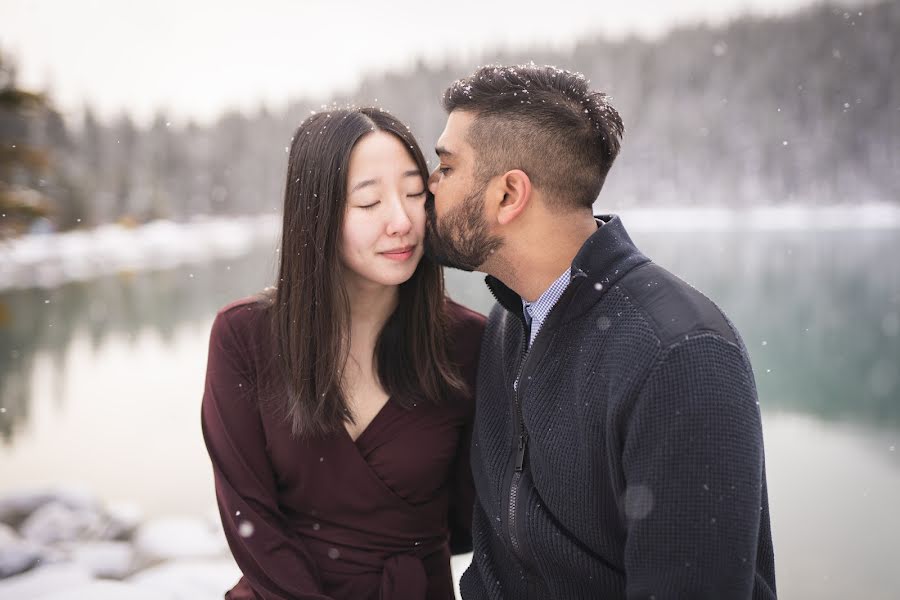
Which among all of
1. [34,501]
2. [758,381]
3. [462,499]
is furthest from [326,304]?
[758,381]

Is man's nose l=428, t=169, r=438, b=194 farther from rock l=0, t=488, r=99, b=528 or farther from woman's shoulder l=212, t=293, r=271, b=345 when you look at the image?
rock l=0, t=488, r=99, b=528

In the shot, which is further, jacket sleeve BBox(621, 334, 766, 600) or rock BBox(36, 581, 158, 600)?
rock BBox(36, 581, 158, 600)

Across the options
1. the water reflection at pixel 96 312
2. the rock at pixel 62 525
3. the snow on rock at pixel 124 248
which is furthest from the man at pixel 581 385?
the snow on rock at pixel 124 248

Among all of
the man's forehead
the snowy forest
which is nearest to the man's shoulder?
the man's forehead

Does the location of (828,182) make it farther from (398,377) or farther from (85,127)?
(85,127)

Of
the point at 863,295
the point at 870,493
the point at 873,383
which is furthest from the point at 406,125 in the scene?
the point at 863,295

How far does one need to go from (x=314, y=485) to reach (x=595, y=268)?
876 millimetres

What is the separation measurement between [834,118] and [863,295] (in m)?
3.77

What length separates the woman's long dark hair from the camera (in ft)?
5.16

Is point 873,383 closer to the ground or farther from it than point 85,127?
closer to the ground

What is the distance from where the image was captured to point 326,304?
1658 millimetres

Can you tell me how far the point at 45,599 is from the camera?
242cm

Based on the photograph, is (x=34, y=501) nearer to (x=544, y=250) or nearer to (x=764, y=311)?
(x=544, y=250)

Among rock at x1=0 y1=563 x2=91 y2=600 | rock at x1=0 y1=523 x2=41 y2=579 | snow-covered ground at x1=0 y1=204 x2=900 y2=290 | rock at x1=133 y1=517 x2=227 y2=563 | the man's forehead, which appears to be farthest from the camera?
snow-covered ground at x1=0 y1=204 x2=900 y2=290
